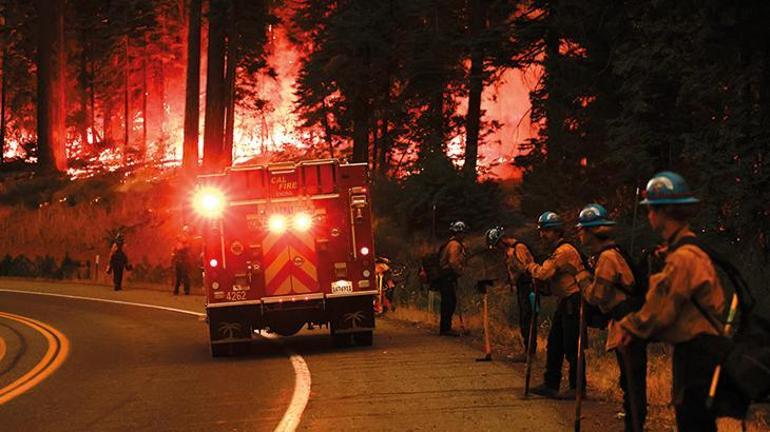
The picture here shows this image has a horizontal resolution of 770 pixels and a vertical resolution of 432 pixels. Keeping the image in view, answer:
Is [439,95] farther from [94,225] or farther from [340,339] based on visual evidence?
[340,339]

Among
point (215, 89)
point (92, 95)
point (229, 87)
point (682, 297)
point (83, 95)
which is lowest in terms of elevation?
point (682, 297)

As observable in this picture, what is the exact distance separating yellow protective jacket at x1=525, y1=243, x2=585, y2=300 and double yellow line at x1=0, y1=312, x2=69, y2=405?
21.5ft

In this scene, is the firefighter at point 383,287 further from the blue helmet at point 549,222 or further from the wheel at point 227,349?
the blue helmet at point 549,222

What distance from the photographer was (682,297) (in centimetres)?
655

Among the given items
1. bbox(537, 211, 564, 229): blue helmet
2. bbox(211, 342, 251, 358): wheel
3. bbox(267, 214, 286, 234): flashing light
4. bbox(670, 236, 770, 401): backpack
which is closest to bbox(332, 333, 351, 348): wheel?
bbox(211, 342, 251, 358): wheel

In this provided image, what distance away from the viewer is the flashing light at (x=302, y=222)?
18141 millimetres

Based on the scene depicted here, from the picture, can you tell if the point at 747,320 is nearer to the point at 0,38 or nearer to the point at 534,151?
the point at 534,151

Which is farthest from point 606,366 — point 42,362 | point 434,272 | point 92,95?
point 92,95

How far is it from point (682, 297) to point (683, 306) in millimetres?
118

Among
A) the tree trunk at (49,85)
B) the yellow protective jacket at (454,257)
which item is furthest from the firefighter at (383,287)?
the tree trunk at (49,85)

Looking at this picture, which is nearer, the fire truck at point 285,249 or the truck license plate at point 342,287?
the fire truck at point 285,249

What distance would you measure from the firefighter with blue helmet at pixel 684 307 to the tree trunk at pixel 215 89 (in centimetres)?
3890

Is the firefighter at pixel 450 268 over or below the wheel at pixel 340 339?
over

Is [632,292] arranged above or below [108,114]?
below
